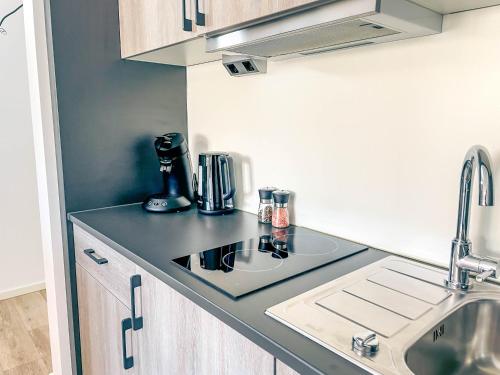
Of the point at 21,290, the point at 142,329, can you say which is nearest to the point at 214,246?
the point at 142,329

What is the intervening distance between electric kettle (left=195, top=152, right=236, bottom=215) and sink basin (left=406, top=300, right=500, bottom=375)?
3.00 feet

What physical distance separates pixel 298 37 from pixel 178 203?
0.84 m

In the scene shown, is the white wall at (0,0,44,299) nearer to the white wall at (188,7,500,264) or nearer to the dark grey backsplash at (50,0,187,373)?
the dark grey backsplash at (50,0,187,373)

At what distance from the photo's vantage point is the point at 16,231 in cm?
281

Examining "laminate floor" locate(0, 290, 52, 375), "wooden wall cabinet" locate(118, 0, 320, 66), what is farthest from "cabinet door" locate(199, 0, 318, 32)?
"laminate floor" locate(0, 290, 52, 375)

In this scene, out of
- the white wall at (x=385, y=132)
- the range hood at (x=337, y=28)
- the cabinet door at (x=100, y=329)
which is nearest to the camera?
the range hood at (x=337, y=28)

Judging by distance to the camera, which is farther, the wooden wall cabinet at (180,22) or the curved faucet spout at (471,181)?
the wooden wall cabinet at (180,22)

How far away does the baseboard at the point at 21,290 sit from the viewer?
2789mm

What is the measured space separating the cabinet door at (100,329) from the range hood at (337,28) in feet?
2.77

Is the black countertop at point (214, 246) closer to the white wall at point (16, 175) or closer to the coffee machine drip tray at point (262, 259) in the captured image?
the coffee machine drip tray at point (262, 259)

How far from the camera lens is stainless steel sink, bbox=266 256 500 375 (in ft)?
2.23

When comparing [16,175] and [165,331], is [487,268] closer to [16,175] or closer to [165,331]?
[165,331]

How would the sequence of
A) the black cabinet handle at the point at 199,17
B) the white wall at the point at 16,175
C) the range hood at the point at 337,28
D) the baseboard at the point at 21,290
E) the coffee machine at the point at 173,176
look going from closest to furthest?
the range hood at the point at 337,28, the black cabinet handle at the point at 199,17, the coffee machine at the point at 173,176, the white wall at the point at 16,175, the baseboard at the point at 21,290

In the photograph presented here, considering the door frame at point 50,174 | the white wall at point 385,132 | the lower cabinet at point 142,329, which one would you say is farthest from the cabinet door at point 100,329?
the white wall at point 385,132
